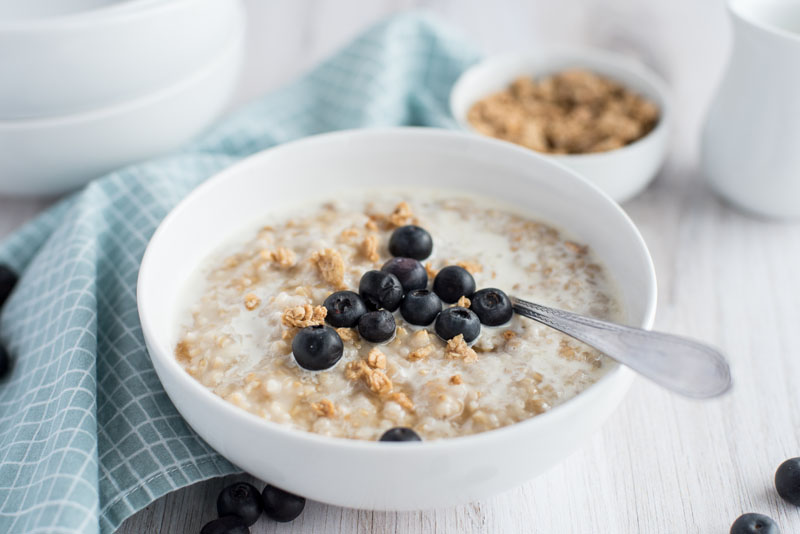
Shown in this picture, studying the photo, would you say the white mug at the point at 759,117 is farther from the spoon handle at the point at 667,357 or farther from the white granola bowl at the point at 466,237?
Answer: the spoon handle at the point at 667,357

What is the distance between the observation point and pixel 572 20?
2.79m

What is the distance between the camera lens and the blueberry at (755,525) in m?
1.19

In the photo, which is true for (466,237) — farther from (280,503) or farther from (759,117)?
(759,117)

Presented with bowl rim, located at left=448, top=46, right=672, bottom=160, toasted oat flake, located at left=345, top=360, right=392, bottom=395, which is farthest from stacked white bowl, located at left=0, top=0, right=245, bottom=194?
toasted oat flake, located at left=345, top=360, right=392, bottom=395

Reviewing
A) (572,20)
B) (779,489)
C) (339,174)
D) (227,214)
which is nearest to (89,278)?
(227,214)

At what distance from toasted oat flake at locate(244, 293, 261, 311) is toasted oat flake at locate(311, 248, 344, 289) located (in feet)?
0.39

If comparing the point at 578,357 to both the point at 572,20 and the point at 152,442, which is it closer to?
the point at 152,442

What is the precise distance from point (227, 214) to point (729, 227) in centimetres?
122

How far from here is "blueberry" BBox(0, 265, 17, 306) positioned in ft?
5.56

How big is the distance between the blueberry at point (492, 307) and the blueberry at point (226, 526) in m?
0.49

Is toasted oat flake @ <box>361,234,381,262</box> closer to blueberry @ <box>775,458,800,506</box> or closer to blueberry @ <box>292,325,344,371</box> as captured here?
blueberry @ <box>292,325,344,371</box>

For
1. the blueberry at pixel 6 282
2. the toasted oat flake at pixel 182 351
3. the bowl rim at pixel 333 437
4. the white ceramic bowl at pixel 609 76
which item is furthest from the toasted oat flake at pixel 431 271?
the blueberry at pixel 6 282

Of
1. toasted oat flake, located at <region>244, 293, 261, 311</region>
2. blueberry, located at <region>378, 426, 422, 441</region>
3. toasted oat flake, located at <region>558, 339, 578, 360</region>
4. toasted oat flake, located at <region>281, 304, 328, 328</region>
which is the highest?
blueberry, located at <region>378, 426, 422, 441</region>

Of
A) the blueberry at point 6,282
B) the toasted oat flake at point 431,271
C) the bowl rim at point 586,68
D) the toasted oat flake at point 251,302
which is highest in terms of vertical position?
the toasted oat flake at point 431,271
